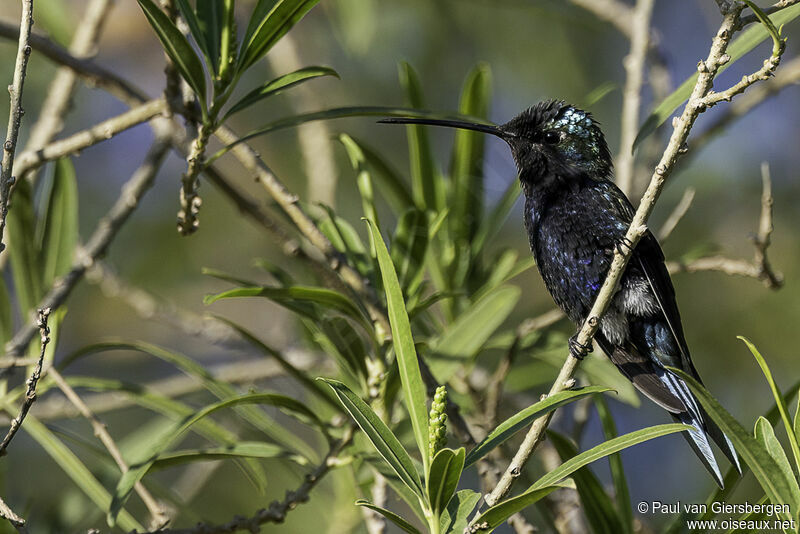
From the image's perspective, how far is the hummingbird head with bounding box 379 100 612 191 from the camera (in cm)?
261

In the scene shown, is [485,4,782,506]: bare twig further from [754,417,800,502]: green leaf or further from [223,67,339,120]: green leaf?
[223,67,339,120]: green leaf

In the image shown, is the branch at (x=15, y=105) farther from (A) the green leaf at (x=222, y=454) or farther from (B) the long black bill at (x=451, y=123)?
(B) the long black bill at (x=451, y=123)

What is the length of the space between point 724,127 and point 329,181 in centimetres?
160

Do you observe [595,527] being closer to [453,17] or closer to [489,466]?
[489,466]

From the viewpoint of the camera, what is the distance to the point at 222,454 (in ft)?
6.82

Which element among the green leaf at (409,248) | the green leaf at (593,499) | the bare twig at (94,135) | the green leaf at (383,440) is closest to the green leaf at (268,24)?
the bare twig at (94,135)

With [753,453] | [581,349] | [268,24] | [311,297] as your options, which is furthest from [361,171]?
[753,453]

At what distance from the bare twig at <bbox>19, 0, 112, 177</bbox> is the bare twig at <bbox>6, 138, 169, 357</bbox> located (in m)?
0.53

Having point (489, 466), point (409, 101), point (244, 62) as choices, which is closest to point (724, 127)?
point (409, 101)

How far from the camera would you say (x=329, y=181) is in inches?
129

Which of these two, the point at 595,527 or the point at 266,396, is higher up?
the point at 266,396

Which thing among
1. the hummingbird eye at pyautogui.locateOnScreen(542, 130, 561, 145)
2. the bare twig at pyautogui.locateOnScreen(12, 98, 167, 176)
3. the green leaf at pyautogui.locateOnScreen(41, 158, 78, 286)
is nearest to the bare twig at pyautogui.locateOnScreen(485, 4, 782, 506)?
the hummingbird eye at pyautogui.locateOnScreen(542, 130, 561, 145)

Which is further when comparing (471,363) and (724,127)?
(724,127)

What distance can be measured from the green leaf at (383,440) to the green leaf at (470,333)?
0.76 metres
